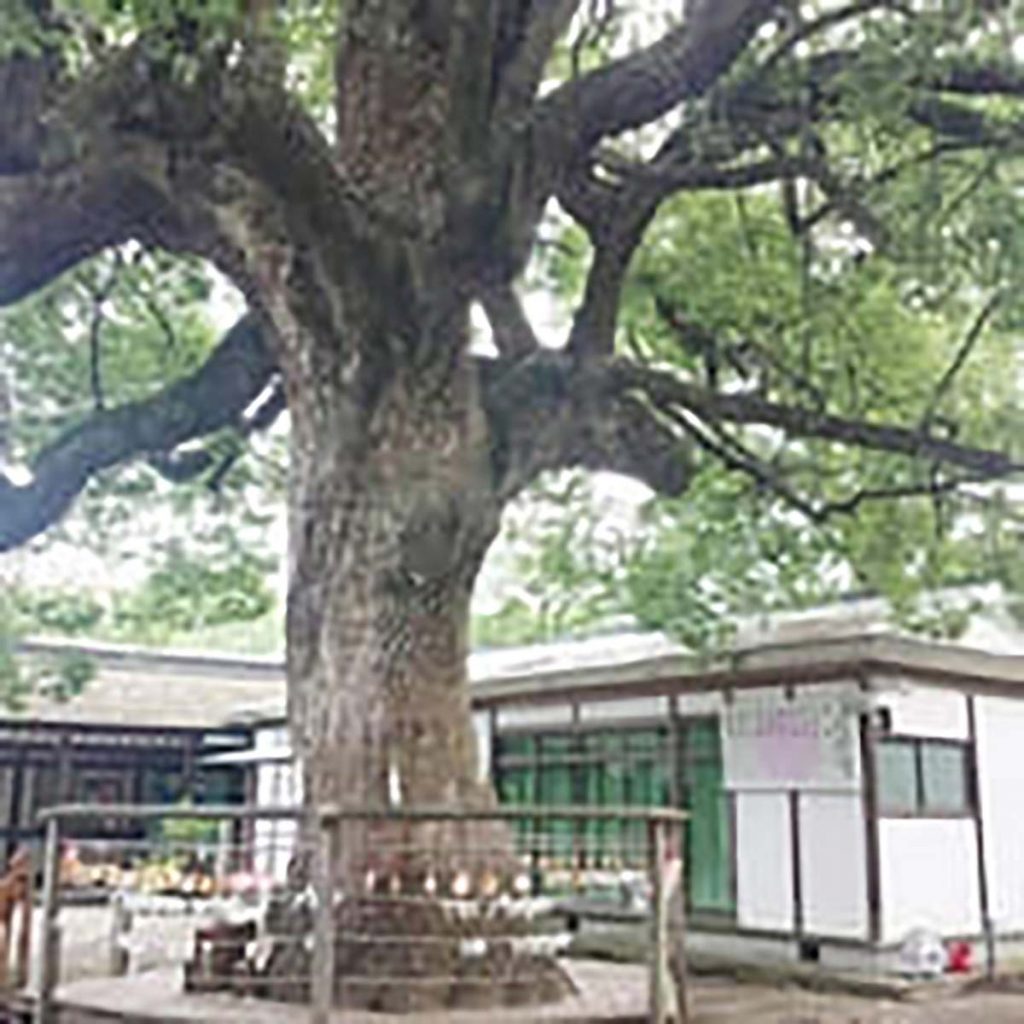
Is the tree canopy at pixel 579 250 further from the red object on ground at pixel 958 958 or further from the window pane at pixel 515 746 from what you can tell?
the window pane at pixel 515 746

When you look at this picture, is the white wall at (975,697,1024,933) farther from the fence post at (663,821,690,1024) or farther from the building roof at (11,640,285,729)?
the building roof at (11,640,285,729)

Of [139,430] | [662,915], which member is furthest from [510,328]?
[662,915]

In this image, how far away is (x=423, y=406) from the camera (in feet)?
24.1

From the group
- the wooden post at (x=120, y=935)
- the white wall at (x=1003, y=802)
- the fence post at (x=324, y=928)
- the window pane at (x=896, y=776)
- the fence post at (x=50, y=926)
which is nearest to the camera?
the fence post at (x=324, y=928)

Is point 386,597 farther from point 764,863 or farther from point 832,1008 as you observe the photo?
point 764,863

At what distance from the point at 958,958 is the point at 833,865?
1134 millimetres

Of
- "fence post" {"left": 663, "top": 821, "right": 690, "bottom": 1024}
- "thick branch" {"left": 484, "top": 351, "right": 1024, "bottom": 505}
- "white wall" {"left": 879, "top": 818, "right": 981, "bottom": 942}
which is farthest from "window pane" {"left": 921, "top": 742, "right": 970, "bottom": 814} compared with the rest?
"fence post" {"left": 663, "top": 821, "right": 690, "bottom": 1024}

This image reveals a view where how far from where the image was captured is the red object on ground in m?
10.6

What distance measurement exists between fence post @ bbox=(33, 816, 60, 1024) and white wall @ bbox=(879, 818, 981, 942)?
6.24m

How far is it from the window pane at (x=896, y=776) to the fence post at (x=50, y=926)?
6405mm

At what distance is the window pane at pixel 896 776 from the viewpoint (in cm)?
1084

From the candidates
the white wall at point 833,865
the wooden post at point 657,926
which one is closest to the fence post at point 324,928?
the wooden post at point 657,926

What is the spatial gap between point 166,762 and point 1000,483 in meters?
14.4

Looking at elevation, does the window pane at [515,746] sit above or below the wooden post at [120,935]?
above
